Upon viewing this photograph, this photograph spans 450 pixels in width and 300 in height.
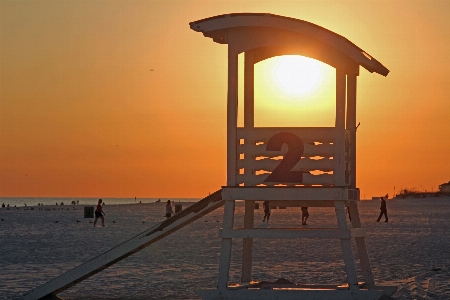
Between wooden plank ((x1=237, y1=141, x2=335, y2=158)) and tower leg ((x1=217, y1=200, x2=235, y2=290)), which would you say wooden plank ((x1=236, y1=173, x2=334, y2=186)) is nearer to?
wooden plank ((x1=237, y1=141, x2=335, y2=158))

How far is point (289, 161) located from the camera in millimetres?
18891

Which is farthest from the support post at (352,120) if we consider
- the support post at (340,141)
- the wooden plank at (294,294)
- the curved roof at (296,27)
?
the wooden plank at (294,294)

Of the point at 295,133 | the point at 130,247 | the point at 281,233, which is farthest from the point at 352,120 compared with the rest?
the point at 130,247

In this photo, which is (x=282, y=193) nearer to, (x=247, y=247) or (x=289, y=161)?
(x=289, y=161)

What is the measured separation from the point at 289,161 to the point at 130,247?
385 cm

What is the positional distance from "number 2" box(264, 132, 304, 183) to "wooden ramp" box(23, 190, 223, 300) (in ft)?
4.59

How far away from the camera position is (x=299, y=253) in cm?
3356

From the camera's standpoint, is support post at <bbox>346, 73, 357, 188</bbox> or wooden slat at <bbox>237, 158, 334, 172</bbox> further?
support post at <bbox>346, 73, 357, 188</bbox>

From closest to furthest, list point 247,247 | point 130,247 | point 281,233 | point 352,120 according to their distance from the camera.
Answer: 1. point 281,233
2. point 130,247
3. point 352,120
4. point 247,247

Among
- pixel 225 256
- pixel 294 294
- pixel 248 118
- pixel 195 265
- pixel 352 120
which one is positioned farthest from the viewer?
pixel 195 265

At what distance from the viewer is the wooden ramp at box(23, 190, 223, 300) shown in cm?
1983

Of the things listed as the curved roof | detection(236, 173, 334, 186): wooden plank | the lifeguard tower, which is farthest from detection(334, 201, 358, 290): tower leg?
the curved roof

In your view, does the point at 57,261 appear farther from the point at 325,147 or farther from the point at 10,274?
the point at 325,147

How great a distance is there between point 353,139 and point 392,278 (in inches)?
244
